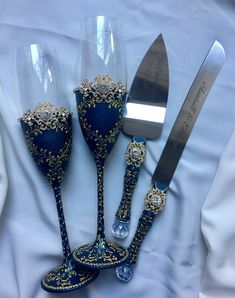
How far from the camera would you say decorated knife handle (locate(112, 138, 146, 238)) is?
716 millimetres

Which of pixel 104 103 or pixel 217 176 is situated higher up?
pixel 104 103

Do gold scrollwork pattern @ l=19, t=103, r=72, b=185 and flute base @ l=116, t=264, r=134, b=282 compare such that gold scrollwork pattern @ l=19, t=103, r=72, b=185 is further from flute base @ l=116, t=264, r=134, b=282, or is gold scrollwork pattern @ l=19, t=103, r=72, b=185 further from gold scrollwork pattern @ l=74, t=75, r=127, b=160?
flute base @ l=116, t=264, r=134, b=282

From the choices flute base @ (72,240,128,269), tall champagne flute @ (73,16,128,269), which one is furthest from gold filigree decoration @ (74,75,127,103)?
flute base @ (72,240,128,269)

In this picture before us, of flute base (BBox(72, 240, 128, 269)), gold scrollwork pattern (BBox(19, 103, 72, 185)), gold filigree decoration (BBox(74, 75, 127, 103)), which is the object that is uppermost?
gold filigree decoration (BBox(74, 75, 127, 103))

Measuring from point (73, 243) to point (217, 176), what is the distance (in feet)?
0.93

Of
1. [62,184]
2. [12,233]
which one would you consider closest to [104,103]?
[62,184]

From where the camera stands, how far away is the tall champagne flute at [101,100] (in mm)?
669

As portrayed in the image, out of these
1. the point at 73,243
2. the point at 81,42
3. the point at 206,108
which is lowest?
the point at 73,243

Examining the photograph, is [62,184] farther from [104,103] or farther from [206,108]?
[206,108]

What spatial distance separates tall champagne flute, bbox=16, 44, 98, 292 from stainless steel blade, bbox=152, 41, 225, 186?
0.56 ft

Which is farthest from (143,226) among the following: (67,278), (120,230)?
(67,278)

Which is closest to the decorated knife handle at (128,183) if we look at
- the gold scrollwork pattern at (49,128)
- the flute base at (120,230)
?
the flute base at (120,230)

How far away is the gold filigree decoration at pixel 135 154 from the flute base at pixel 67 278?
0.65ft

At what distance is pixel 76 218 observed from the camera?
746 millimetres
